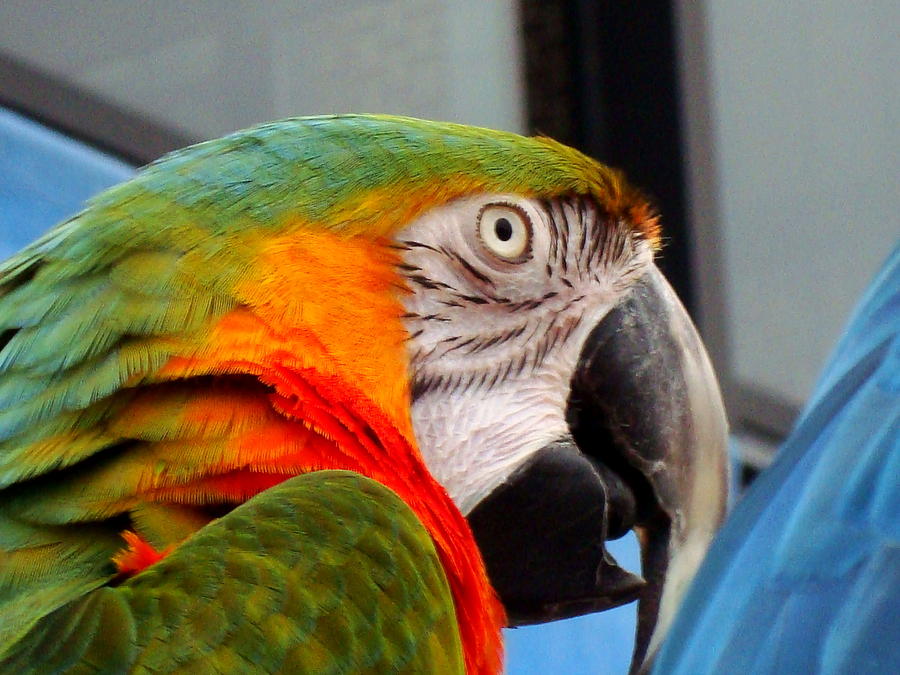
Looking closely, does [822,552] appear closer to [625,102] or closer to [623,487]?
[623,487]

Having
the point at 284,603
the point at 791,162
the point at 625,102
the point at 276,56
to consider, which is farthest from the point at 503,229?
the point at 791,162

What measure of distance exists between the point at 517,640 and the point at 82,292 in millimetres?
907

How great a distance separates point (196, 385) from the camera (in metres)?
0.62

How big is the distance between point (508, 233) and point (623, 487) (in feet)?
0.63

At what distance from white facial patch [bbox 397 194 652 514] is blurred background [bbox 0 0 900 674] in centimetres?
78

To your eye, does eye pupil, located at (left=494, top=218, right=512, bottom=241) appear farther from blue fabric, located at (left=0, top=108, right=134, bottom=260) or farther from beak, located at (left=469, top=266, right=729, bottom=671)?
blue fabric, located at (left=0, top=108, right=134, bottom=260)

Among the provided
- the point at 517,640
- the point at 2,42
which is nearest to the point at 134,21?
the point at 2,42

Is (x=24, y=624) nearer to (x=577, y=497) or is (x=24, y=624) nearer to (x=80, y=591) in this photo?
(x=80, y=591)

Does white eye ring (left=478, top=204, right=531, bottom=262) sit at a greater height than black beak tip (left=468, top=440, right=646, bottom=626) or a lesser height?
greater

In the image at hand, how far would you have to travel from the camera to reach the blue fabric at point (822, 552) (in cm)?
60

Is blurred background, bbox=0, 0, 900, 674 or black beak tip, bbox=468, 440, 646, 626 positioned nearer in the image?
black beak tip, bbox=468, 440, 646, 626

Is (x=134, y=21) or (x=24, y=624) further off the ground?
(x=134, y=21)

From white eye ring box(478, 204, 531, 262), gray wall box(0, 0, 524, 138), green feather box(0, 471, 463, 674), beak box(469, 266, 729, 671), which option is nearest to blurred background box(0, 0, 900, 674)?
gray wall box(0, 0, 524, 138)

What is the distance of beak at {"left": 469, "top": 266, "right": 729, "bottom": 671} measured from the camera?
75 centimetres
